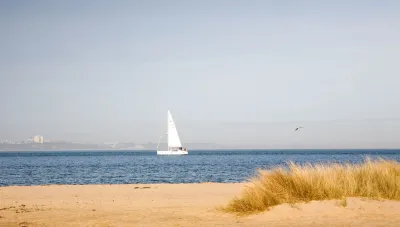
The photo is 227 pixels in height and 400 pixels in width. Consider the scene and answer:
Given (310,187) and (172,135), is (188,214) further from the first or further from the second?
(172,135)

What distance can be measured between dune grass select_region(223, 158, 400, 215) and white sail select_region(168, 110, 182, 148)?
3760 inches

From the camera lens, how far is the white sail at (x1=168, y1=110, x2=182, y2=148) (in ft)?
364

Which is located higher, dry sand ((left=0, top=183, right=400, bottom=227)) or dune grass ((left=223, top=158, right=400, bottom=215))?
dune grass ((left=223, top=158, right=400, bottom=215))

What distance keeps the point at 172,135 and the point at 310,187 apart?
99659 millimetres

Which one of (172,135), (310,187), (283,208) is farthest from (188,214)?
(172,135)

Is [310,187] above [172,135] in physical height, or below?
below

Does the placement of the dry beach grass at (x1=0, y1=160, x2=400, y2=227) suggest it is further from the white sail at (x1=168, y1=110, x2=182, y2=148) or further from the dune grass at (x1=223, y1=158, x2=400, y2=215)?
the white sail at (x1=168, y1=110, x2=182, y2=148)

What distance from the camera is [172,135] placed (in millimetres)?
113750

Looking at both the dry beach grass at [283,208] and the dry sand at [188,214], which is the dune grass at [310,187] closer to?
the dry beach grass at [283,208]

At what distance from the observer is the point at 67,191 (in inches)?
1001

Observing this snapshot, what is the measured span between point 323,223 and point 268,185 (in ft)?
8.73

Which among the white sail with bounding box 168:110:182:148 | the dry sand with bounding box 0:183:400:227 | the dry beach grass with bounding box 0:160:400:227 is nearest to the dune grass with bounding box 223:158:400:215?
the dry beach grass with bounding box 0:160:400:227

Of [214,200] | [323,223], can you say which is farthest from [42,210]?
[323,223]

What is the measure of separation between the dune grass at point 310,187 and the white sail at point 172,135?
95495mm
